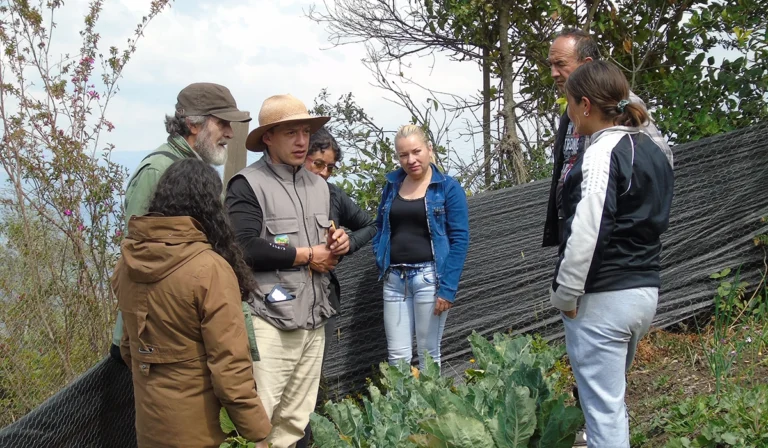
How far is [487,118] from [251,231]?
15.5 ft

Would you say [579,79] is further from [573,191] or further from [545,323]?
[545,323]

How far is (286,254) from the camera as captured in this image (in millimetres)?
3455

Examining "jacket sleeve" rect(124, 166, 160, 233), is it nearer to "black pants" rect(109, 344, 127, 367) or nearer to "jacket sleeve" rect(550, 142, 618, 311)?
"black pants" rect(109, 344, 127, 367)

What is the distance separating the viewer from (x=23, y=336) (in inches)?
175

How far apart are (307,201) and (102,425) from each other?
4.50 feet

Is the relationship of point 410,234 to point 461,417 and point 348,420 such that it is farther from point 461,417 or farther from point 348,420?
point 461,417

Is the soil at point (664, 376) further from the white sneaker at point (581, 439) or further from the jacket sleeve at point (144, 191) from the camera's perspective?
the jacket sleeve at point (144, 191)

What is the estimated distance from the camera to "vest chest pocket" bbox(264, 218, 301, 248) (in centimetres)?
353

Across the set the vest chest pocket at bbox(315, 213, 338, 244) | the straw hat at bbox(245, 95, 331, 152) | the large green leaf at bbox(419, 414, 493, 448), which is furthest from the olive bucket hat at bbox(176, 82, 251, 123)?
the large green leaf at bbox(419, 414, 493, 448)

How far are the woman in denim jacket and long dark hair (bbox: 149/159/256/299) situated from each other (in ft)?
4.59

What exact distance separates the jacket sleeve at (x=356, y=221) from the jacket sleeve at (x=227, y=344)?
121 cm

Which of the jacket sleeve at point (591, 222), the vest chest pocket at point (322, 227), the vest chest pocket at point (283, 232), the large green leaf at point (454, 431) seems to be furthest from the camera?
the vest chest pocket at point (322, 227)

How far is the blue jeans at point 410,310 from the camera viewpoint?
4211 millimetres

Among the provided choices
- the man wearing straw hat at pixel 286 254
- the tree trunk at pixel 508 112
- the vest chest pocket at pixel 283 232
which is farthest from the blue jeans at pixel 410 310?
the tree trunk at pixel 508 112
